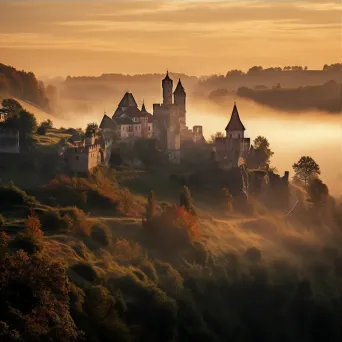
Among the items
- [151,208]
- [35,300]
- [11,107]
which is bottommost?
[35,300]

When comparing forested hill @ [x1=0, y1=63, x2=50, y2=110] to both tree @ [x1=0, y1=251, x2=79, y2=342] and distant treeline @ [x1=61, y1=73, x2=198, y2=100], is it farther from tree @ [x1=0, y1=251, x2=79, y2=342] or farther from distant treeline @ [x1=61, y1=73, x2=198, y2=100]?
tree @ [x1=0, y1=251, x2=79, y2=342]

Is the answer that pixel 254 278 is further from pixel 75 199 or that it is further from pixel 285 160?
pixel 285 160

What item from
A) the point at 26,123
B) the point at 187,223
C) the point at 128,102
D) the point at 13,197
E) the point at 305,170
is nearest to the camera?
the point at 13,197

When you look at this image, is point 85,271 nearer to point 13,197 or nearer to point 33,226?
point 33,226

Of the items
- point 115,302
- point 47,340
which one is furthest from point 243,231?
point 47,340

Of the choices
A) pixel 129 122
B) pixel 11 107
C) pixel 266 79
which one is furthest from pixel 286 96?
pixel 11 107

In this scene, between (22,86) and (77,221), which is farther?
(22,86)
